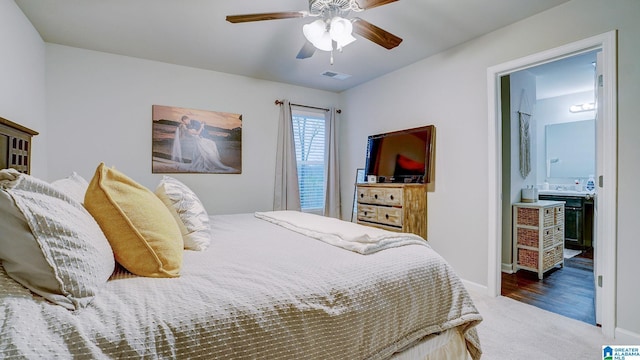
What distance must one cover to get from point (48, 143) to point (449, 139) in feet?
13.8

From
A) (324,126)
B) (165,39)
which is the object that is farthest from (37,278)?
(324,126)

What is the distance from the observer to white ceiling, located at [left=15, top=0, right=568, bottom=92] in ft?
7.52

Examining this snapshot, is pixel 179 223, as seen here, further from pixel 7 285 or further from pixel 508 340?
pixel 508 340

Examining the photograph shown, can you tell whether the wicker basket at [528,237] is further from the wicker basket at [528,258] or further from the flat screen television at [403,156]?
the flat screen television at [403,156]

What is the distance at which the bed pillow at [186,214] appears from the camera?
1.51 meters

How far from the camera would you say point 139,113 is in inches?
132

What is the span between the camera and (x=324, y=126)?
4.63 m

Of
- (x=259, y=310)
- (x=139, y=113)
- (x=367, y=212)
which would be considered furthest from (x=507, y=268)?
(x=139, y=113)

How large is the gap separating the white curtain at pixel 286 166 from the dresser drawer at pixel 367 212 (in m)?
1.00

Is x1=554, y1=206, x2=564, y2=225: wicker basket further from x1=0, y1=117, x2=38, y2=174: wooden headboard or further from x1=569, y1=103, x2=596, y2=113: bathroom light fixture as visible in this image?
x1=0, y1=117, x2=38, y2=174: wooden headboard

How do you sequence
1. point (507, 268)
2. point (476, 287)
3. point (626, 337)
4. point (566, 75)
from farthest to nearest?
point (566, 75) → point (507, 268) → point (476, 287) → point (626, 337)

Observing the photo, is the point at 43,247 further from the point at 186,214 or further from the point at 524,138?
the point at 524,138

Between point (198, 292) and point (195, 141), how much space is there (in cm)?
309

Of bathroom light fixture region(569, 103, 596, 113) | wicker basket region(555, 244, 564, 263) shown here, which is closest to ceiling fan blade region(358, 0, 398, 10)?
wicker basket region(555, 244, 564, 263)
